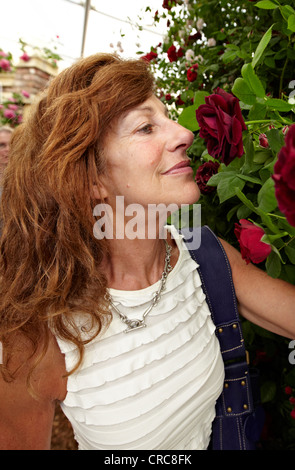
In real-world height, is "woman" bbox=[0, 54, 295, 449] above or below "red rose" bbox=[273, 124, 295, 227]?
below

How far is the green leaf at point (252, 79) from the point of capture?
1.82 feet

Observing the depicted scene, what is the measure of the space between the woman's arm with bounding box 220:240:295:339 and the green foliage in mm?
75

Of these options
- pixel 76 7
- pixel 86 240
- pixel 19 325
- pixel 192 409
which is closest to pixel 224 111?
pixel 86 240

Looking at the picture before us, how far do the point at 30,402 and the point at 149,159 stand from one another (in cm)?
61

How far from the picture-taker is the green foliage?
1.88ft

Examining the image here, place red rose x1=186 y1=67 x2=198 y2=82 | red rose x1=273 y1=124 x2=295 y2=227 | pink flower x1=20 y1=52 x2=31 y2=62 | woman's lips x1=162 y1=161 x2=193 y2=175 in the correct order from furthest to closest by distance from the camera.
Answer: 1. pink flower x1=20 y1=52 x2=31 y2=62
2. red rose x1=186 y1=67 x2=198 y2=82
3. woman's lips x1=162 y1=161 x2=193 y2=175
4. red rose x1=273 y1=124 x2=295 y2=227

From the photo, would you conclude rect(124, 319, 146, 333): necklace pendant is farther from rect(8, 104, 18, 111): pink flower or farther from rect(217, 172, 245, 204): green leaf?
rect(8, 104, 18, 111): pink flower

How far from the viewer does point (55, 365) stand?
0.88 m

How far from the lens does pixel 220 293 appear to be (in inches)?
40.3

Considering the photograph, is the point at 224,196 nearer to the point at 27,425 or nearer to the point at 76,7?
the point at 27,425

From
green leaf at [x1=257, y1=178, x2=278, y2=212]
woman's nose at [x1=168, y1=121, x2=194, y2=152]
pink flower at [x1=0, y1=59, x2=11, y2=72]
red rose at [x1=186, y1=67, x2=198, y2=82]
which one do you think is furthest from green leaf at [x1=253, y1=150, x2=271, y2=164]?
pink flower at [x1=0, y1=59, x2=11, y2=72]

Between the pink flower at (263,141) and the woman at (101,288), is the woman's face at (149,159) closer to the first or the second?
the woman at (101,288)

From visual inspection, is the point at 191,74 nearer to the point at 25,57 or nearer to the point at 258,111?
the point at 258,111

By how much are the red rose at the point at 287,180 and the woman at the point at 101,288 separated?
522 millimetres
